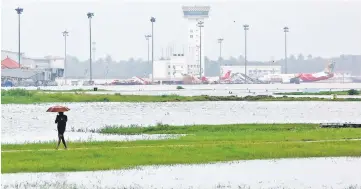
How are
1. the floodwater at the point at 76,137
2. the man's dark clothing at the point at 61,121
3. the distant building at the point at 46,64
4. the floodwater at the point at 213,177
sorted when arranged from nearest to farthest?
the floodwater at the point at 213,177 → the man's dark clothing at the point at 61,121 → the floodwater at the point at 76,137 → the distant building at the point at 46,64

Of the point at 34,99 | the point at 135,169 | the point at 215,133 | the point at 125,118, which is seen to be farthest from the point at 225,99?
the point at 135,169

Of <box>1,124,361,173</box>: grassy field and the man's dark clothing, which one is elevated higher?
the man's dark clothing

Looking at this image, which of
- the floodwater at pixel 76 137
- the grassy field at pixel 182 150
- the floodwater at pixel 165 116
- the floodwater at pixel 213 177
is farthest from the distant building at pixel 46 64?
the floodwater at pixel 213 177

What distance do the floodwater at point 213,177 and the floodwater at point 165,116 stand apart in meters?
11.5

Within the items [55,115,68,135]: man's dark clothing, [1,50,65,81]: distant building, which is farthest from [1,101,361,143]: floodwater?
[1,50,65,81]: distant building

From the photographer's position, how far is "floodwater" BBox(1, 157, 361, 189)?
73.0 ft

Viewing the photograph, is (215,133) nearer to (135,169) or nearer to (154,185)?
(135,169)

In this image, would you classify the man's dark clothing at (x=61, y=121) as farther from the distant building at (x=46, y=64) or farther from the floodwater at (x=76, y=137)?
the distant building at (x=46, y=64)

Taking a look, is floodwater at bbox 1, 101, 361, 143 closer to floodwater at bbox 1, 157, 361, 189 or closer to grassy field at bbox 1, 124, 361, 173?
grassy field at bbox 1, 124, 361, 173

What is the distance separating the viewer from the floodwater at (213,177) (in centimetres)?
2225

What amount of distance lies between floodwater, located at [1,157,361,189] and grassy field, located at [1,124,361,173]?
0.93m

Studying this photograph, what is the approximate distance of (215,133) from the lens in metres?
38.2

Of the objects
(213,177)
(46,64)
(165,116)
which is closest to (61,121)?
(213,177)

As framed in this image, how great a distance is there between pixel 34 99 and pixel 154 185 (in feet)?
204
